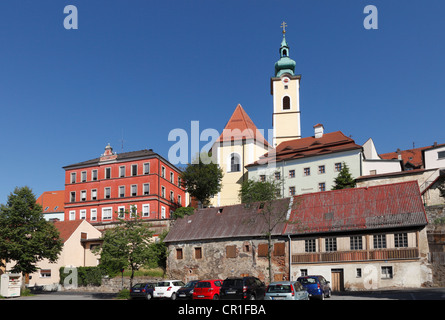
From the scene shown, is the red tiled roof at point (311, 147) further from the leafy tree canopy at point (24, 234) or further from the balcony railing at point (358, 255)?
the leafy tree canopy at point (24, 234)

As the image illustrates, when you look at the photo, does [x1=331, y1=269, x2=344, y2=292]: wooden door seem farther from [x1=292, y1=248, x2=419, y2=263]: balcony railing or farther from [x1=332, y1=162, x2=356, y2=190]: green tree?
[x1=332, y1=162, x2=356, y2=190]: green tree

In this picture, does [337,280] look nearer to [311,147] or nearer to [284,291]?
[284,291]

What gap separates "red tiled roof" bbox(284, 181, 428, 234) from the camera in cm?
3628

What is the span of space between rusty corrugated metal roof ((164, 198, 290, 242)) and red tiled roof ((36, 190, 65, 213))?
51.7 m

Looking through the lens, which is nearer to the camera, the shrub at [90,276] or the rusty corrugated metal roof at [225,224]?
the rusty corrugated metal roof at [225,224]

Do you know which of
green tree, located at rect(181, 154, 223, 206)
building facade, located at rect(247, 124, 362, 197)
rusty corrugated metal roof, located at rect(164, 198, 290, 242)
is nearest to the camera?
rusty corrugated metal roof, located at rect(164, 198, 290, 242)

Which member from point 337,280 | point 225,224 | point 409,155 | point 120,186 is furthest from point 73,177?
point 409,155

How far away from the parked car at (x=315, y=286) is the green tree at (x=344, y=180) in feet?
89.4

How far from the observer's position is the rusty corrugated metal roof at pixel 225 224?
4244 centimetres

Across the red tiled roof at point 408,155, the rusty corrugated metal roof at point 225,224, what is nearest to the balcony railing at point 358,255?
the rusty corrugated metal roof at point 225,224

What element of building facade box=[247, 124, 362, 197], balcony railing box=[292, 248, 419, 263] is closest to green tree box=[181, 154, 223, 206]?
building facade box=[247, 124, 362, 197]

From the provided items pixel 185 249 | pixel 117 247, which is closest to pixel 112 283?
pixel 185 249
